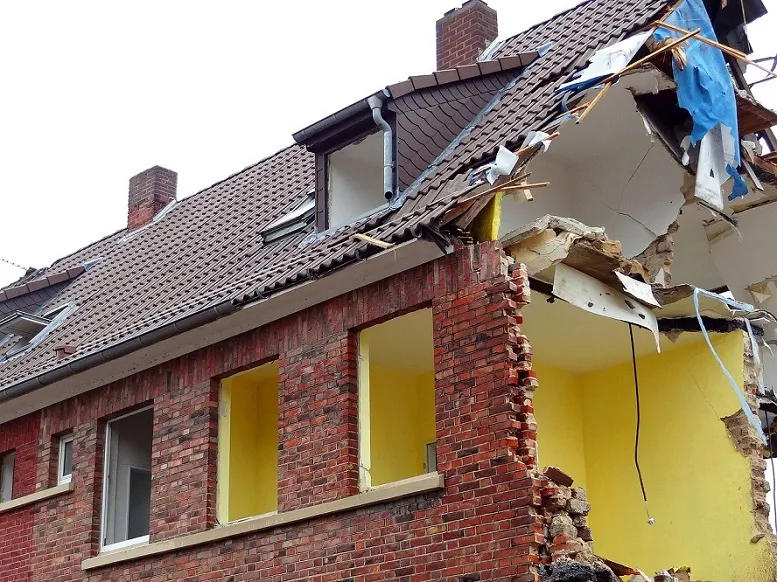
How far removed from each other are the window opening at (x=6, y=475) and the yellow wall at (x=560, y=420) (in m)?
7.26

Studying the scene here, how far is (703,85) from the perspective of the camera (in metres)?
12.6

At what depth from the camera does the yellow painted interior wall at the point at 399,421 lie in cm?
1410

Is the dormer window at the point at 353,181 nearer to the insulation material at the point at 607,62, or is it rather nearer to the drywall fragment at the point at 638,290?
the insulation material at the point at 607,62

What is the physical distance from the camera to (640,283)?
12070 mm

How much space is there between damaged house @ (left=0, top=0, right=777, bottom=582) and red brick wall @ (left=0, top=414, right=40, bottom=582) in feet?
0.14

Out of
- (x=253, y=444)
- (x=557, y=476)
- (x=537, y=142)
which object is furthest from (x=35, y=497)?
(x=537, y=142)

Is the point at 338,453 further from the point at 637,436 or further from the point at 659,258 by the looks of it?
the point at 659,258

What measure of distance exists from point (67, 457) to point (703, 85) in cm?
906

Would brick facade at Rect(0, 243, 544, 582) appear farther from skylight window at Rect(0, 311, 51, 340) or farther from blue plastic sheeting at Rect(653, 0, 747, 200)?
skylight window at Rect(0, 311, 51, 340)

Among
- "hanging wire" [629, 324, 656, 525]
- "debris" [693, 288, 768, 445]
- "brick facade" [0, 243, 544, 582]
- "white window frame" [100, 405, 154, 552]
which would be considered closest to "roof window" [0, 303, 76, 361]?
"brick facade" [0, 243, 544, 582]

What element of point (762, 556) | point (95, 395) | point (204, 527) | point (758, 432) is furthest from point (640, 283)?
point (95, 395)

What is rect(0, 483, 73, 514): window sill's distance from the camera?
1502 centimetres

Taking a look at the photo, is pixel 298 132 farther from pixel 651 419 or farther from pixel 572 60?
pixel 651 419

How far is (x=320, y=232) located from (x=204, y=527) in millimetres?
3530
